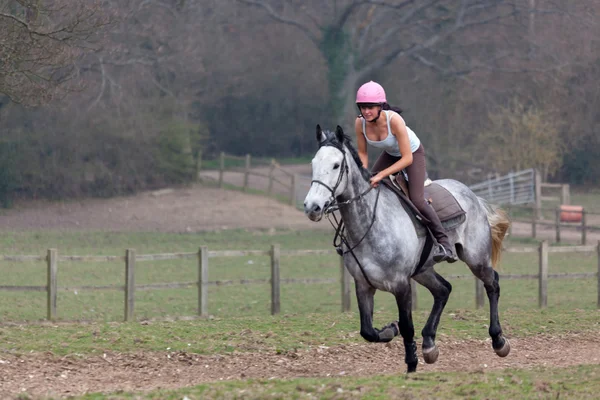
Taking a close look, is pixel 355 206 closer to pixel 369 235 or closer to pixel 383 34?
pixel 369 235

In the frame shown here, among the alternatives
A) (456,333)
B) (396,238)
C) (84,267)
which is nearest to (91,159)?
(84,267)

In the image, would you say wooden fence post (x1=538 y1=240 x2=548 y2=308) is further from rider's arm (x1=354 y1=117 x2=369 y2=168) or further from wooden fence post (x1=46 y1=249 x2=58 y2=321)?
wooden fence post (x1=46 y1=249 x2=58 y2=321)

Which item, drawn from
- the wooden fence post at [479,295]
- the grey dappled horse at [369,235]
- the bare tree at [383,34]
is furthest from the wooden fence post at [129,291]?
the bare tree at [383,34]

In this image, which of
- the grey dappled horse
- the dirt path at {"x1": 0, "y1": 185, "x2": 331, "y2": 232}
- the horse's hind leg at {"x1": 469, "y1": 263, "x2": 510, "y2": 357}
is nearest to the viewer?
the grey dappled horse

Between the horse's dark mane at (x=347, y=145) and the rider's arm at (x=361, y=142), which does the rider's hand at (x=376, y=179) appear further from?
the rider's arm at (x=361, y=142)

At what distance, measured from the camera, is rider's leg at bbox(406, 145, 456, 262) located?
8.84 m

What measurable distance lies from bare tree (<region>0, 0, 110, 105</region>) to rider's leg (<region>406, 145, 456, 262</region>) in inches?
280

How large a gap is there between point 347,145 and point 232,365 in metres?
2.65

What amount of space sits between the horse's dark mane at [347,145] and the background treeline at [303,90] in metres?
17.6

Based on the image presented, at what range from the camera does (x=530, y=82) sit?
4138cm

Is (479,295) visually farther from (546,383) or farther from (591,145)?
(591,145)

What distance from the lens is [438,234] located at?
8867 millimetres

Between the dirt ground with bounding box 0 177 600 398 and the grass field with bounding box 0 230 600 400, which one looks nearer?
the grass field with bounding box 0 230 600 400

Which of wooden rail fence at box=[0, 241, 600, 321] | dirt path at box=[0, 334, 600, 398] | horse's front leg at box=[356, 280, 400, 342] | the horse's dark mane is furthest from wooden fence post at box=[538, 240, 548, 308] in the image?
the horse's dark mane
